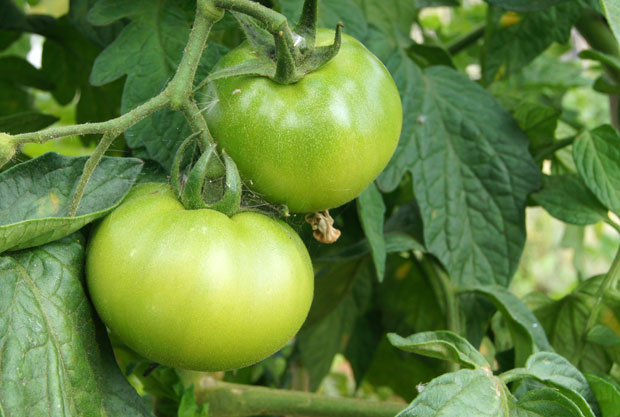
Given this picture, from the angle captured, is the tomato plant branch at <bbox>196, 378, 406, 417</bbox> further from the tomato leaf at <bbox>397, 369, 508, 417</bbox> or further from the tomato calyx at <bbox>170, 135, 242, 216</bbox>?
the tomato calyx at <bbox>170, 135, 242, 216</bbox>

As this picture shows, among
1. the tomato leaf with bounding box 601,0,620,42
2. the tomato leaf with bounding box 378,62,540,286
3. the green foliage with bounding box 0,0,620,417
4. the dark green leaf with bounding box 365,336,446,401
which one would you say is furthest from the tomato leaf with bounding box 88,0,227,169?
the dark green leaf with bounding box 365,336,446,401

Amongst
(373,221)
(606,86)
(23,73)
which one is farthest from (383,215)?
(23,73)

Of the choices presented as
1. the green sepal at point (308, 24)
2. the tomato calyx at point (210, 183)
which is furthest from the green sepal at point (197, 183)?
the green sepal at point (308, 24)

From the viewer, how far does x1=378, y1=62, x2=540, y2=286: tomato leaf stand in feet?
2.38

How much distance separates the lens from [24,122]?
741 millimetres

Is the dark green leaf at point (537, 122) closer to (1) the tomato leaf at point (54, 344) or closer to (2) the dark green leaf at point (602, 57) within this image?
(2) the dark green leaf at point (602, 57)

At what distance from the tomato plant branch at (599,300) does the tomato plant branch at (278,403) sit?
0.67 ft

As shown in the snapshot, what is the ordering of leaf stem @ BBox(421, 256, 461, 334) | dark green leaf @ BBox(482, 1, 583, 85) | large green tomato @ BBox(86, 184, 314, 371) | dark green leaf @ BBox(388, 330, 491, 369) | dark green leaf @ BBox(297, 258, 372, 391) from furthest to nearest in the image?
dark green leaf @ BBox(297, 258, 372, 391) < dark green leaf @ BBox(482, 1, 583, 85) < leaf stem @ BBox(421, 256, 461, 334) < dark green leaf @ BBox(388, 330, 491, 369) < large green tomato @ BBox(86, 184, 314, 371)

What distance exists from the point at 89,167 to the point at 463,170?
0.44 meters

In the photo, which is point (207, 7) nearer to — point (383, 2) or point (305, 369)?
point (383, 2)

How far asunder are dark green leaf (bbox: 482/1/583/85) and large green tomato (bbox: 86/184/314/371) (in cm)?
57

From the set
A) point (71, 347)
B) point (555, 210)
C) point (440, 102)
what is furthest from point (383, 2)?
point (71, 347)

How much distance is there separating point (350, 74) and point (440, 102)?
314 mm

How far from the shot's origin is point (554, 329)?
79cm
